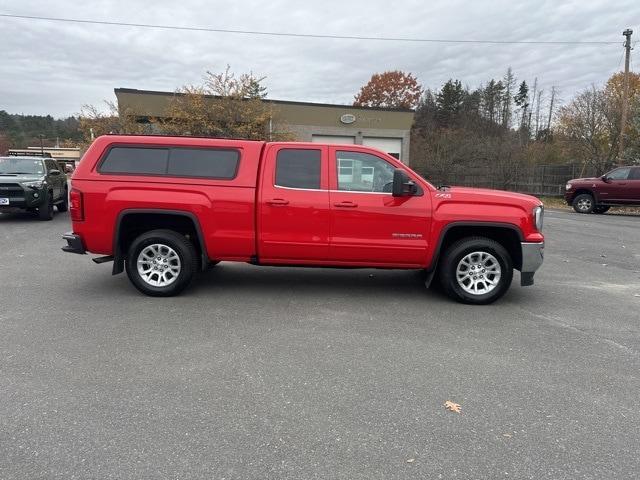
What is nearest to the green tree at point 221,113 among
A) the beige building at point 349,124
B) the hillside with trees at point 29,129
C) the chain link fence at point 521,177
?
the beige building at point 349,124

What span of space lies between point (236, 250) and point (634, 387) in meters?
4.26

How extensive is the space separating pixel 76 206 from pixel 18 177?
842 cm

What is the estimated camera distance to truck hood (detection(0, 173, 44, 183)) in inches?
480

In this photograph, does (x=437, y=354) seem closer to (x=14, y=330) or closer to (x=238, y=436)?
(x=238, y=436)

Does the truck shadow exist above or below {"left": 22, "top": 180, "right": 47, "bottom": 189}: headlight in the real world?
below

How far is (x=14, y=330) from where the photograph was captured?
185 inches

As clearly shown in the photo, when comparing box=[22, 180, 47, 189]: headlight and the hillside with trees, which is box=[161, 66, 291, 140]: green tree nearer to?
box=[22, 180, 47, 189]: headlight

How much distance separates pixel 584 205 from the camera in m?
19.0

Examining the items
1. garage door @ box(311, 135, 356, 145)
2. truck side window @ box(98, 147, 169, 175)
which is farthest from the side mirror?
garage door @ box(311, 135, 356, 145)

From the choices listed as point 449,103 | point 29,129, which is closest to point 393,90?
point 449,103

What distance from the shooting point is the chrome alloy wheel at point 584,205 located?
61.9 feet

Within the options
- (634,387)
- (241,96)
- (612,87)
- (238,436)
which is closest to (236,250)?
(238,436)

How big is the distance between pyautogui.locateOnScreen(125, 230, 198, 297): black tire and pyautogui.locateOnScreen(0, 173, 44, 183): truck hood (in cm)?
850

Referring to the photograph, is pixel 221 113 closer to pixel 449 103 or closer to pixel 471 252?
pixel 471 252
